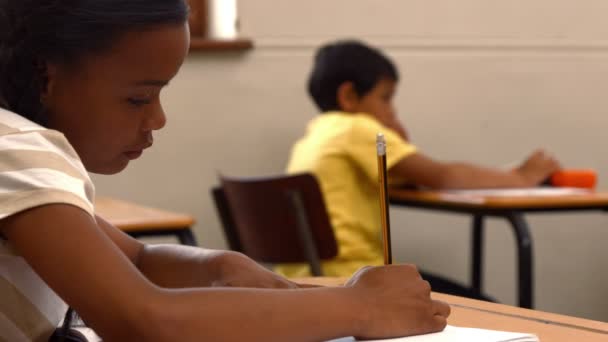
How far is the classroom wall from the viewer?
3566 mm

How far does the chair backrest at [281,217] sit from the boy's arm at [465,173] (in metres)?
0.52

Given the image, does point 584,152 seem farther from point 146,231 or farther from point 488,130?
point 146,231

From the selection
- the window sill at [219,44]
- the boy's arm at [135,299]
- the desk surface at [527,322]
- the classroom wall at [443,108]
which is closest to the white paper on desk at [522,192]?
the classroom wall at [443,108]

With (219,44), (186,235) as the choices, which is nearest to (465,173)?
(219,44)

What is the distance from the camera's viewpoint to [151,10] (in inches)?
40.5

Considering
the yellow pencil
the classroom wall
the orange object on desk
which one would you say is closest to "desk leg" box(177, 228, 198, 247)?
the classroom wall

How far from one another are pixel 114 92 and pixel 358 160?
6.64 feet

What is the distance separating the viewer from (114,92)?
3.41 feet

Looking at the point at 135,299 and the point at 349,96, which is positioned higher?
the point at 135,299

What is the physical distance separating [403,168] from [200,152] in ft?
2.67

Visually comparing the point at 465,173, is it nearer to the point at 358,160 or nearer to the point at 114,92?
the point at 358,160

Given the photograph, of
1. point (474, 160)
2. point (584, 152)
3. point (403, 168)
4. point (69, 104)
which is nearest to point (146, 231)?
point (403, 168)

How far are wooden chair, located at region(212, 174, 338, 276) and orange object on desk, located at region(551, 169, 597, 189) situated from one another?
3.30ft

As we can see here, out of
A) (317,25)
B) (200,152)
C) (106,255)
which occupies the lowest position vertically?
(200,152)
